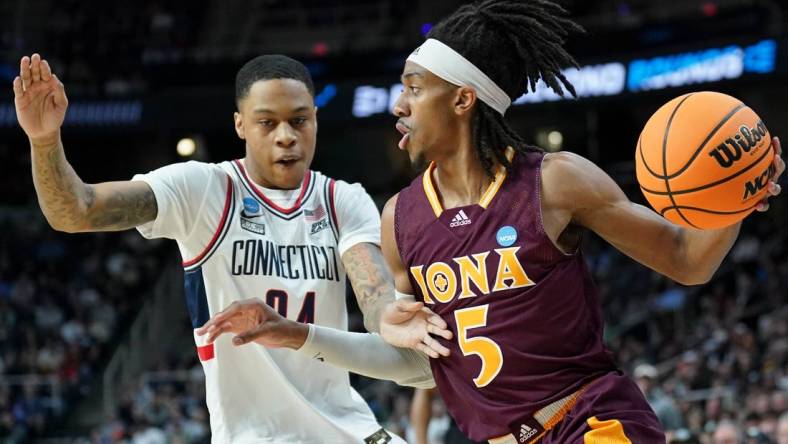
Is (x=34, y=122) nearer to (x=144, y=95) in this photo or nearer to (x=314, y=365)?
(x=314, y=365)

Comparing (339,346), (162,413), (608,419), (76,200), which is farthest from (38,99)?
(162,413)

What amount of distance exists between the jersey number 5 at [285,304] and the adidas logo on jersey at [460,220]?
91 centimetres

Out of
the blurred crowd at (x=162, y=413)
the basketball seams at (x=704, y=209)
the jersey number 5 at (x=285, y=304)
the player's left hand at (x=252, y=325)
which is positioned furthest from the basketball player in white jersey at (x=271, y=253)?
the blurred crowd at (x=162, y=413)

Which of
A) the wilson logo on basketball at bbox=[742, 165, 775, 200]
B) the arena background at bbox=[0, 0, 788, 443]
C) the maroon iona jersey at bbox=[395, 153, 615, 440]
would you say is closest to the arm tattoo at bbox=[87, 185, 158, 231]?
the maroon iona jersey at bbox=[395, 153, 615, 440]

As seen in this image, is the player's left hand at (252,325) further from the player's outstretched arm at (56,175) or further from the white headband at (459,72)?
the white headband at (459,72)

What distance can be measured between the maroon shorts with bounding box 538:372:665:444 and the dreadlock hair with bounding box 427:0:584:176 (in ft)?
2.80

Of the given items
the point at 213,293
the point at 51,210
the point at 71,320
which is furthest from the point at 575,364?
the point at 71,320

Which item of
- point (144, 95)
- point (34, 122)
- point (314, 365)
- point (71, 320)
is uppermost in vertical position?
point (144, 95)

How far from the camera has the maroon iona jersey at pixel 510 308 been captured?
12.0ft

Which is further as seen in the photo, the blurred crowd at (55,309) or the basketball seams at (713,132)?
the blurred crowd at (55,309)

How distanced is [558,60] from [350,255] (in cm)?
121

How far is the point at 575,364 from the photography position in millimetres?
3648

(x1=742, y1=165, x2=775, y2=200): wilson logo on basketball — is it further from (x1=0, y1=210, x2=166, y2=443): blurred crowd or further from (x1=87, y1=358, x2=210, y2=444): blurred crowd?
(x1=0, y1=210, x2=166, y2=443): blurred crowd

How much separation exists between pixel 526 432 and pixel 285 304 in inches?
49.3
